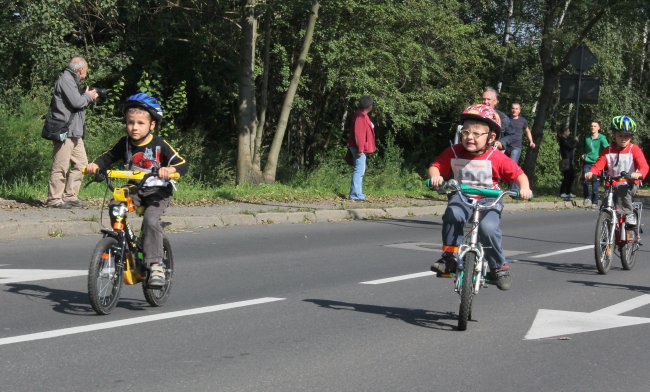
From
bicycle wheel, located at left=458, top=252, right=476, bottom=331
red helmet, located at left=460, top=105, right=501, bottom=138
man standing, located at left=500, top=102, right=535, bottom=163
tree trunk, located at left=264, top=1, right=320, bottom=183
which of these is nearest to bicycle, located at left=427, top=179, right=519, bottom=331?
bicycle wheel, located at left=458, top=252, right=476, bottom=331

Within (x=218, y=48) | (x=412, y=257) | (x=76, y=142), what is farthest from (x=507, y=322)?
(x=218, y=48)

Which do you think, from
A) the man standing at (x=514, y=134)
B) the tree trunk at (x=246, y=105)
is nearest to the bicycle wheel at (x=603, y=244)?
the man standing at (x=514, y=134)

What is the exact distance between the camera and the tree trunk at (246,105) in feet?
67.0

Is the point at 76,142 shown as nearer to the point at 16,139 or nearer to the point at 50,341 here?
the point at 16,139

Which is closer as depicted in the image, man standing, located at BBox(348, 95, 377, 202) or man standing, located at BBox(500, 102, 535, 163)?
man standing, located at BBox(348, 95, 377, 202)

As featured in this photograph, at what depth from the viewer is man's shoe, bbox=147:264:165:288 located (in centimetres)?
735

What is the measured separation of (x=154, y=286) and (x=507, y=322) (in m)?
2.63

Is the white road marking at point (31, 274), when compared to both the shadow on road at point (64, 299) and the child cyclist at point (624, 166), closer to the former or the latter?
the shadow on road at point (64, 299)

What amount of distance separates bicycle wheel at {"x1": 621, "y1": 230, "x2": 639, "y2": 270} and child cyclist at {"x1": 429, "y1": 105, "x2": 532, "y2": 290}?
4240 millimetres

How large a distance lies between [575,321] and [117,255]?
3.45 metres

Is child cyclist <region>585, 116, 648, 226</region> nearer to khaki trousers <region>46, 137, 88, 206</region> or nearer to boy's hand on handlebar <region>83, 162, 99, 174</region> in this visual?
boy's hand on handlebar <region>83, 162, 99, 174</region>

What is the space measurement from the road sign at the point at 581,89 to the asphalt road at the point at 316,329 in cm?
1359

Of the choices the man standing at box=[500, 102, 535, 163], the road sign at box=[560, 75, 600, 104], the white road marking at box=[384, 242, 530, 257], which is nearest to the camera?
the white road marking at box=[384, 242, 530, 257]

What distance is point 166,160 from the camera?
24.9ft
